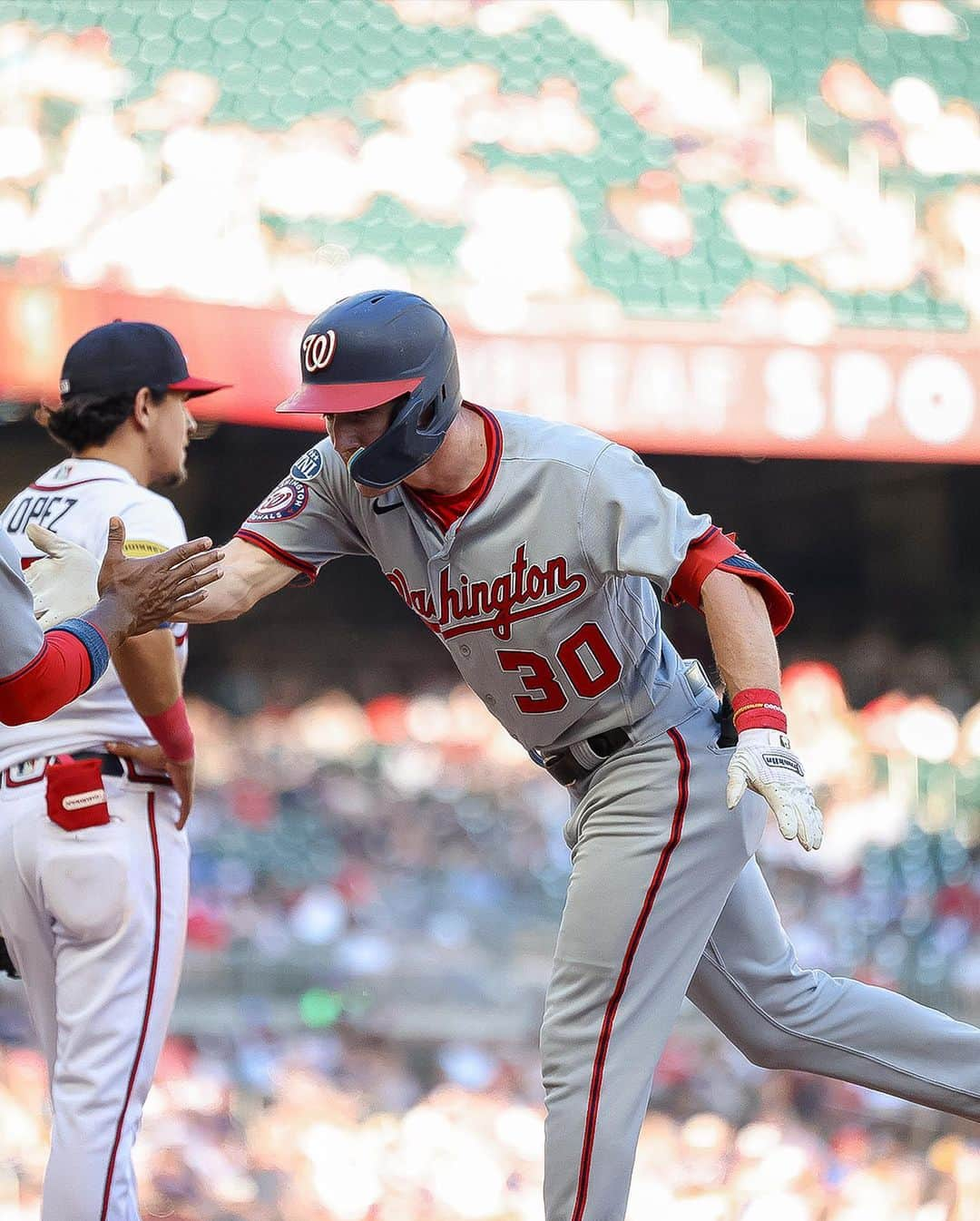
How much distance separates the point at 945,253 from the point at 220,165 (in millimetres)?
4838

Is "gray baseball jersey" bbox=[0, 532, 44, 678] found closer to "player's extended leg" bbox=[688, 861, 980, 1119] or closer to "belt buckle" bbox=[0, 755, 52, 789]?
"belt buckle" bbox=[0, 755, 52, 789]

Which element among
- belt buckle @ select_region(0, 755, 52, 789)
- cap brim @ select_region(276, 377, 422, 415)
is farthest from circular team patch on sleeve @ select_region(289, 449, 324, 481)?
belt buckle @ select_region(0, 755, 52, 789)

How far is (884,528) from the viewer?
12539mm

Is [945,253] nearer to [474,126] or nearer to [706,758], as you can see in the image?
[474,126]

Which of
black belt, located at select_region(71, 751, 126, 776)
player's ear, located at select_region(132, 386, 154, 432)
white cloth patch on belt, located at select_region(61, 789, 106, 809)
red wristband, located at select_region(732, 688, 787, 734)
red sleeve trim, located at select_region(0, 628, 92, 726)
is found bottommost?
white cloth patch on belt, located at select_region(61, 789, 106, 809)

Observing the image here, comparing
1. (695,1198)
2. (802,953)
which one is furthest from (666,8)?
(695,1198)

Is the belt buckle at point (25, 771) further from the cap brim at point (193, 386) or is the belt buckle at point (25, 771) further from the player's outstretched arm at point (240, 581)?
the cap brim at point (193, 386)

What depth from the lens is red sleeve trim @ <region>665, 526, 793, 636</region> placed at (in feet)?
6.41

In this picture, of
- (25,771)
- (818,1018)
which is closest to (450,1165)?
(818,1018)

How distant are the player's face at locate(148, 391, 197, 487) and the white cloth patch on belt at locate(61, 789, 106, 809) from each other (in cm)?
54

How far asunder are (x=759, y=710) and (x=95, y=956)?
1.06 metres

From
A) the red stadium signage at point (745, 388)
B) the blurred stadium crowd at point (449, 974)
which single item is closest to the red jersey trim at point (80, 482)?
the blurred stadium crowd at point (449, 974)

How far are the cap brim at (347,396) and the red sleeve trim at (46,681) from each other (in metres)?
0.40

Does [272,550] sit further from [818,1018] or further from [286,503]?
[818,1018]
